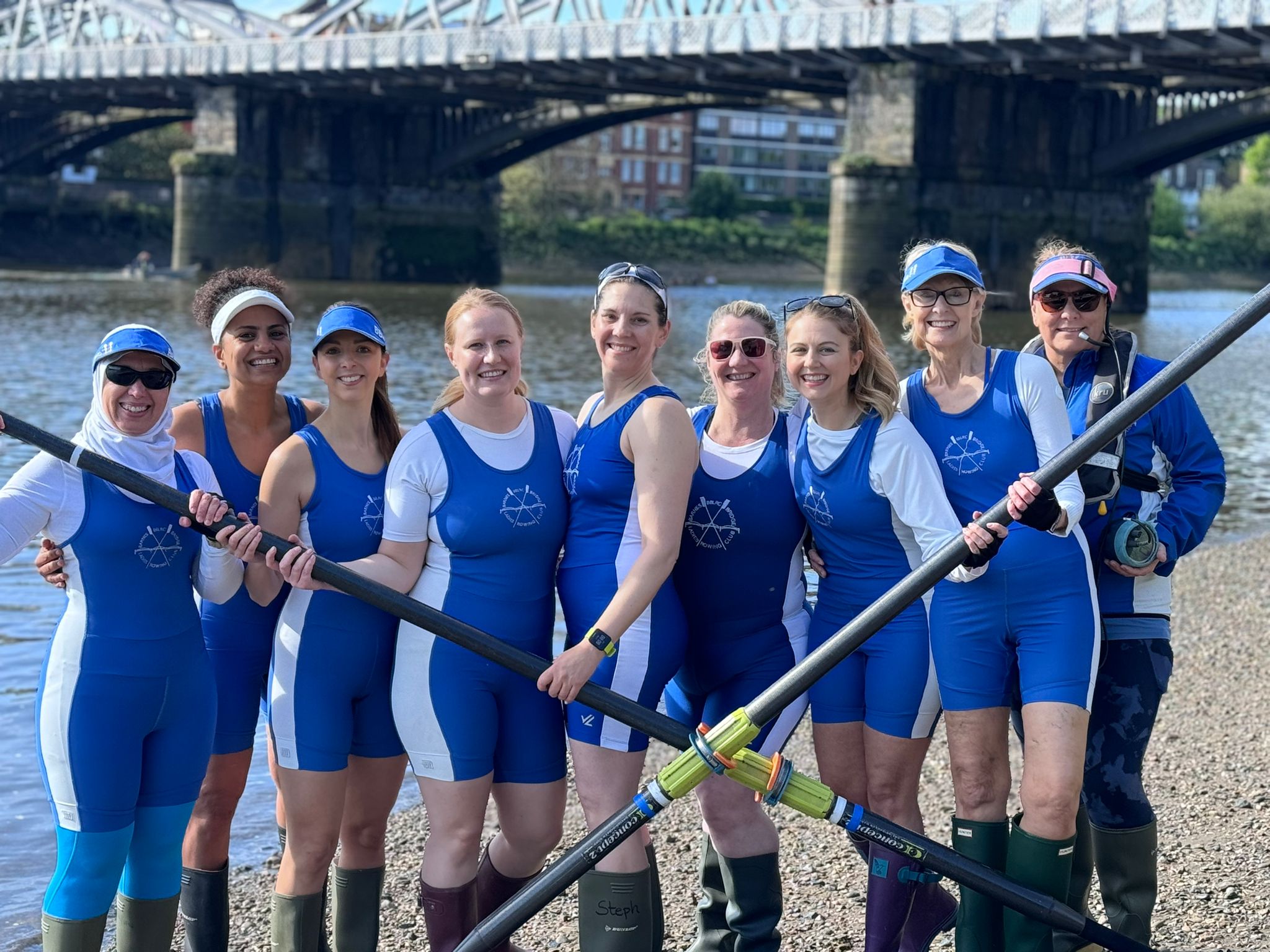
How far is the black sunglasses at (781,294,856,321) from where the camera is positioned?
13.7 ft

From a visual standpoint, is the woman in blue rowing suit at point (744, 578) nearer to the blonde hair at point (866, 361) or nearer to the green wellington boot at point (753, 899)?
the green wellington boot at point (753, 899)

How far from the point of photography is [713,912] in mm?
4422

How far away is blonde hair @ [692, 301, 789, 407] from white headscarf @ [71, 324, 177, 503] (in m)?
1.34

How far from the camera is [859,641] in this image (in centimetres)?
382

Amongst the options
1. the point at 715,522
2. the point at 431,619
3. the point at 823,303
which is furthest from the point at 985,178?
the point at 431,619

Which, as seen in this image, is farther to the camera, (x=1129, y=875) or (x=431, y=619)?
(x=1129, y=875)

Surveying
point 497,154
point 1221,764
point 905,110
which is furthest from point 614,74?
point 1221,764

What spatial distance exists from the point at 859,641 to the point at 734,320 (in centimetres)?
90

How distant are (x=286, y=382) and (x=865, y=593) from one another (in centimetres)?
1873

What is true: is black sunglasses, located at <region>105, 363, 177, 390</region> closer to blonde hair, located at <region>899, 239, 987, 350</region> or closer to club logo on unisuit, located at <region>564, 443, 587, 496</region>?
club logo on unisuit, located at <region>564, 443, 587, 496</region>

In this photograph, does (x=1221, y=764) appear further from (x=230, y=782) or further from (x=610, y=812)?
(x=230, y=782)

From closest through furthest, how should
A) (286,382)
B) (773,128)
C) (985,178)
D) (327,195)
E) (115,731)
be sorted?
(115,731) < (286,382) < (985,178) < (327,195) < (773,128)

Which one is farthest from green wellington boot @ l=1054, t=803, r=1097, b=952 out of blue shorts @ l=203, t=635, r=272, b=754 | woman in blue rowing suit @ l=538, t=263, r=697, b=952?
blue shorts @ l=203, t=635, r=272, b=754

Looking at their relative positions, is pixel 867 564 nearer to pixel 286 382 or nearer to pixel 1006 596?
pixel 1006 596
